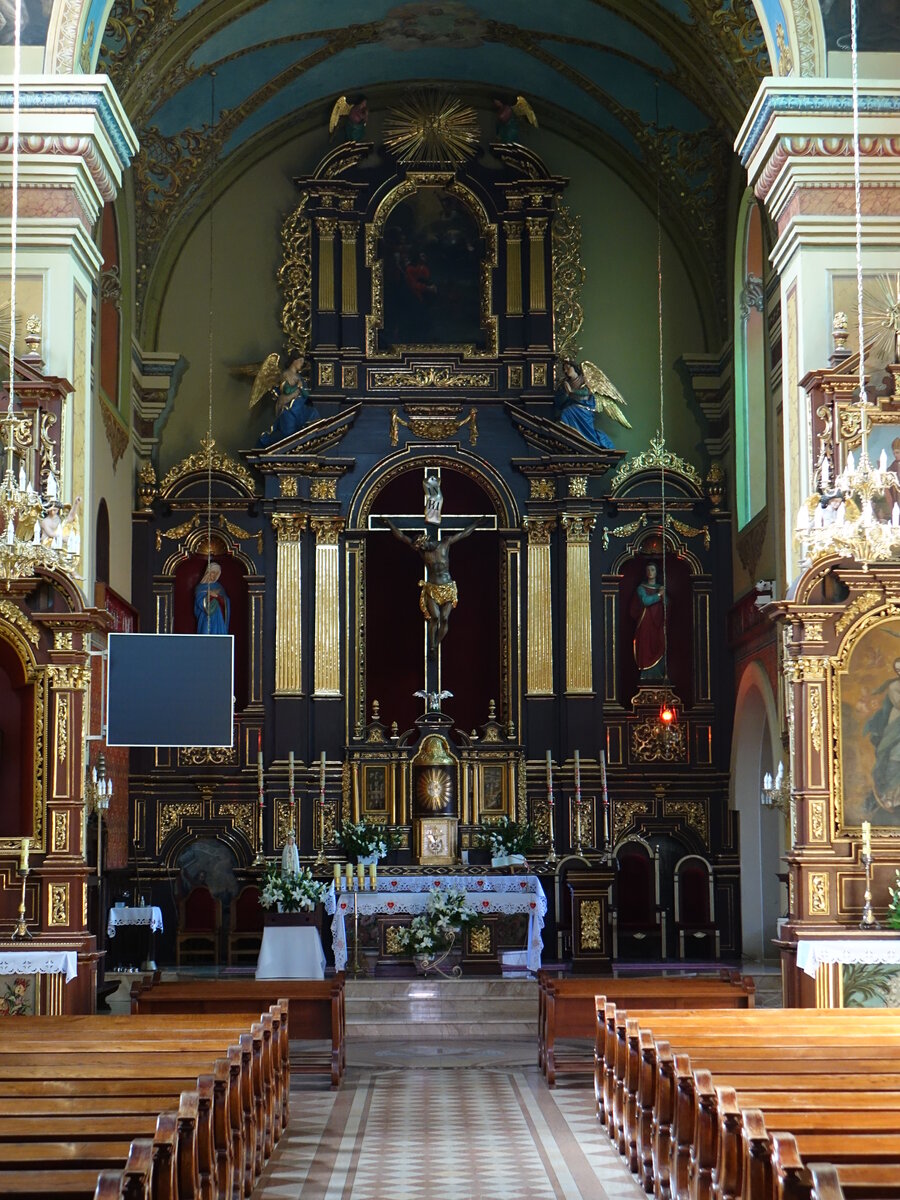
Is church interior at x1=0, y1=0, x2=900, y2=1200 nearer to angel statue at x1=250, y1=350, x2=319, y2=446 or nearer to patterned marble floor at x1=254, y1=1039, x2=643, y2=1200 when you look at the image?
angel statue at x1=250, y1=350, x2=319, y2=446

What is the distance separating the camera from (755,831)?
20141 mm

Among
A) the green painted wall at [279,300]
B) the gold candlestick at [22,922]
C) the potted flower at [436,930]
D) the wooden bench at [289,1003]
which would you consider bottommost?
the wooden bench at [289,1003]

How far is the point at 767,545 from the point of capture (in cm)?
1866

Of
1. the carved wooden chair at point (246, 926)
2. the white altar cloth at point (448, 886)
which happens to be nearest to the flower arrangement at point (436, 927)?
the white altar cloth at point (448, 886)

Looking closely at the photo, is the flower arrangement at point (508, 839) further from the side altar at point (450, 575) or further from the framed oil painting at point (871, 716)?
the framed oil painting at point (871, 716)

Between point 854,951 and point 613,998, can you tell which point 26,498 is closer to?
point 613,998

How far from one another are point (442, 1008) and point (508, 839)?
3.67m

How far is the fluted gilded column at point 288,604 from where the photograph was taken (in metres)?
20.5

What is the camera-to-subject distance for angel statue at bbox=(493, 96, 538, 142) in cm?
2131

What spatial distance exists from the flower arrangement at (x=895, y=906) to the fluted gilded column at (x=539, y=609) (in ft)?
26.9

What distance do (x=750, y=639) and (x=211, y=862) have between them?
258 inches

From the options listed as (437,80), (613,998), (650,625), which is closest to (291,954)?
(613,998)

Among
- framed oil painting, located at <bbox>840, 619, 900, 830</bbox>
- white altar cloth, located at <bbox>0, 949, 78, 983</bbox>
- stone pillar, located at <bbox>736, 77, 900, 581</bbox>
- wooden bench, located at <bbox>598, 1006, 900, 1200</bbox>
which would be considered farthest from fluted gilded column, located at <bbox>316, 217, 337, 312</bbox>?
wooden bench, located at <bbox>598, 1006, 900, 1200</bbox>

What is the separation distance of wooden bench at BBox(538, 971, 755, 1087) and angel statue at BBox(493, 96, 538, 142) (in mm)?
11817
